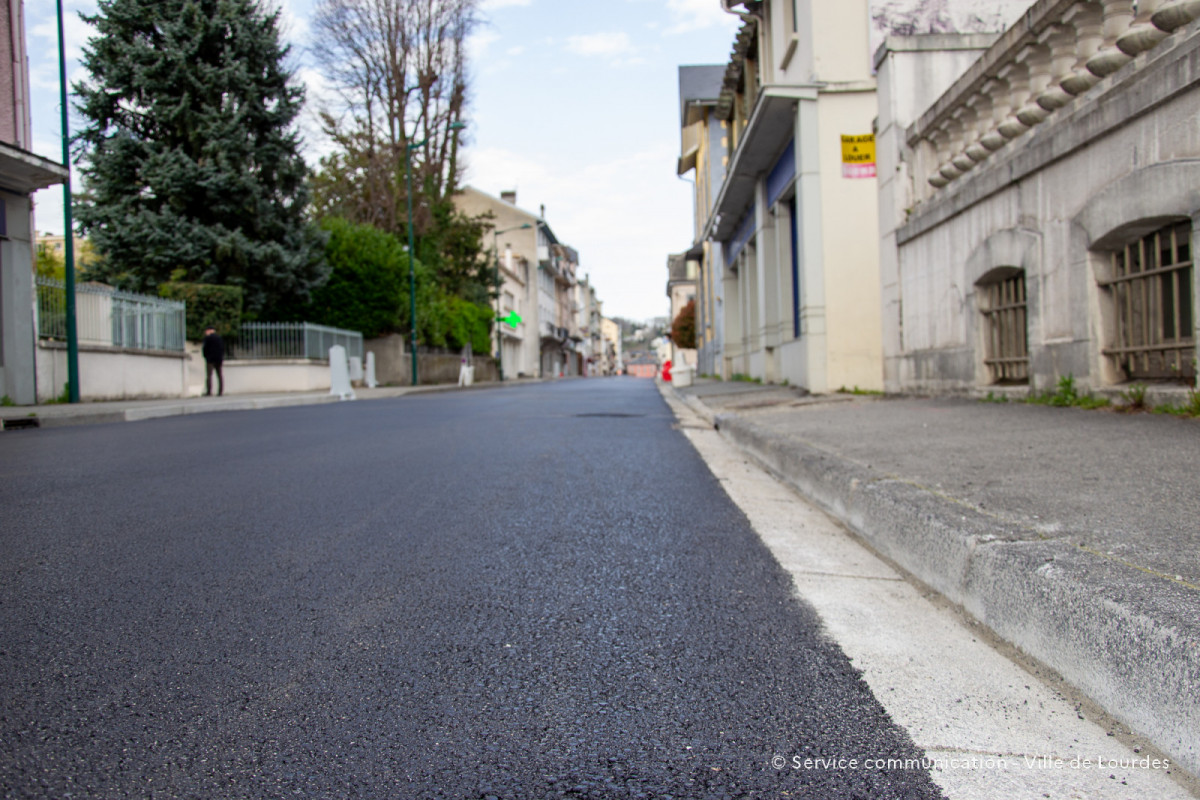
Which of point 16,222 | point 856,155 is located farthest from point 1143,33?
point 16,222

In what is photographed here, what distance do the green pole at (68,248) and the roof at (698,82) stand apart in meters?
22.9

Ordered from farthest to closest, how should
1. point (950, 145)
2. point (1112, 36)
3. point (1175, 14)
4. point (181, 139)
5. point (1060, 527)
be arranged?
point (181, 139) < point (950, 145) < point (1112, 36) < point (1175, 14) < point (1060, 527)

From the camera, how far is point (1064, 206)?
236 inches

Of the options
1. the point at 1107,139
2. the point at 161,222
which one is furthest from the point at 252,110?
the point at 1107,139

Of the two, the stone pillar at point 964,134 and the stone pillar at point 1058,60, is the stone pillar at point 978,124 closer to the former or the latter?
the stone pillar at point 964,134

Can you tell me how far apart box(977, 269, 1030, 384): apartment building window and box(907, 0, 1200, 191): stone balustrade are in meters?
1.18

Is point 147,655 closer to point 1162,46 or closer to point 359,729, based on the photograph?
point 359,729

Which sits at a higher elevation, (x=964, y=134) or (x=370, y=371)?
(x=964, y=134)

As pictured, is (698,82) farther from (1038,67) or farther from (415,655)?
(415,655)

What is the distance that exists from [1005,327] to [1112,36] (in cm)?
261

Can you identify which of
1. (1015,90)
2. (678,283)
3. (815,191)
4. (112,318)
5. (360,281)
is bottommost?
(112,318)

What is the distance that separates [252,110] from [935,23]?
1800 cm

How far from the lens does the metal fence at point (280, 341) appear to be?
75.4 ft

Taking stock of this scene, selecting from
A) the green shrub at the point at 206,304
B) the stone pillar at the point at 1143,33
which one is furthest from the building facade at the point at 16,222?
the stone pillar at the point at 1143,33
